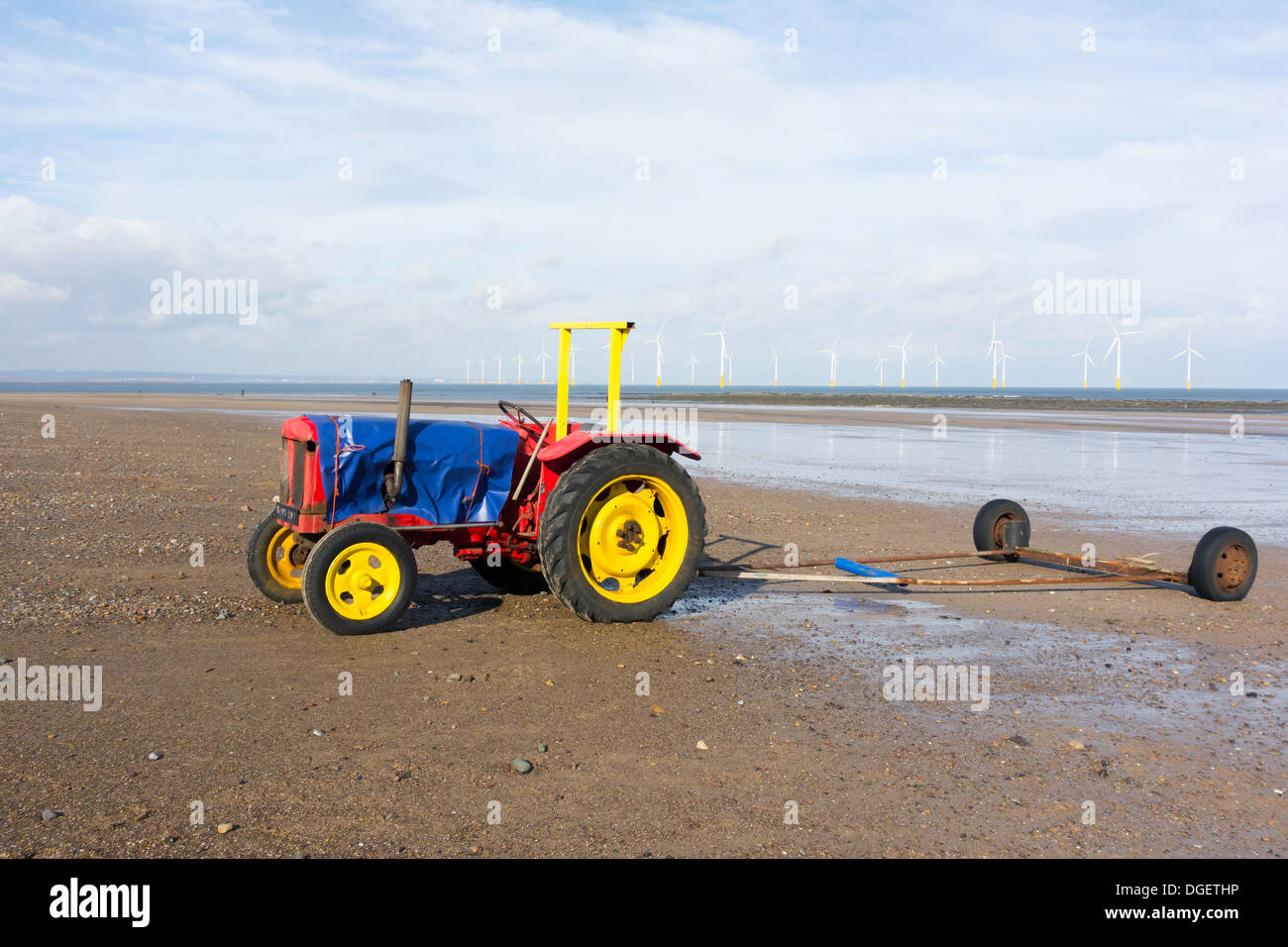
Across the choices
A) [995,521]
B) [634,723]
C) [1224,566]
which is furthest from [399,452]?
[1224,566]

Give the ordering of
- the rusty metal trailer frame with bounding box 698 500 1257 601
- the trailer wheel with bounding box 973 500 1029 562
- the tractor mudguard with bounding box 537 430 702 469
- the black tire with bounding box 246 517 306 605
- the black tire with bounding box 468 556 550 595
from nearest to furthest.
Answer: the tractor mudguard with bounding box 537 430 702 469, the black tire with bounding box 246 517 306 605, the rusty metal trailer frame with bounding box 698 500 1257 601, the black tire with bounding box 468 556 550 595, the trailer wheel with bounding box 973 500 1029 562

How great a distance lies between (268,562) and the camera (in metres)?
7.89

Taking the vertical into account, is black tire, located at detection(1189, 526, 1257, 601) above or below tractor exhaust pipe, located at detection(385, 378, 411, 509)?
below

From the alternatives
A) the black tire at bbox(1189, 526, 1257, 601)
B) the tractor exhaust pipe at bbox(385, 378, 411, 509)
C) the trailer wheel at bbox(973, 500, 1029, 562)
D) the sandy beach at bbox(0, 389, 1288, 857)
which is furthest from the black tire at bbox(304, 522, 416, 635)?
the black tire at bbox(1189, 526, 1257, 601)

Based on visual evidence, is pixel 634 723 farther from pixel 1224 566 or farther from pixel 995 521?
pixel 995 521

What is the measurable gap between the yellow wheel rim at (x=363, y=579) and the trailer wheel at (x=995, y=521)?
6.66 metres

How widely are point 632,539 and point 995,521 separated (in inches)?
194

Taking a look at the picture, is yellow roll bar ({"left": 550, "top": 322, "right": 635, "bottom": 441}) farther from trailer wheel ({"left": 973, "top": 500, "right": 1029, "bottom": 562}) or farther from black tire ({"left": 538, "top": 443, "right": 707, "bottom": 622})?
trailer wheel ({"left": 973, "top": 500, "right": 1029, "bottom": 562})

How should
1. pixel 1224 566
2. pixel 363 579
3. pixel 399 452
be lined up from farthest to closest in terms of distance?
1. pixel 1224 566
2. pixel 399 452
3. pixel 363 579

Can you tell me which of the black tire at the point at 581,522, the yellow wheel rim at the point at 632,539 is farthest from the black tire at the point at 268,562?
the yellow wheel rim at the point at 632,539

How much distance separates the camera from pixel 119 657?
6430mm

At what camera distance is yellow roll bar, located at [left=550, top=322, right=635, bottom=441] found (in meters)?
7.66

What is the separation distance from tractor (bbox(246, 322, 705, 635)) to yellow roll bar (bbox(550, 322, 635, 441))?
1 cm
